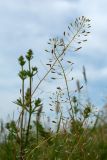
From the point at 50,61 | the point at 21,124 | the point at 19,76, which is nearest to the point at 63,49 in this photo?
the point at 50,61

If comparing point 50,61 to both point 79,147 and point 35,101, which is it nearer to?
point 35,101

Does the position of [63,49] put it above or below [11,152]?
above

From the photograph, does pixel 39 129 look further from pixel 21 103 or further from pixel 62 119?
pixel 21 103

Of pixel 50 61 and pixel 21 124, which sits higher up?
pixel 50 61

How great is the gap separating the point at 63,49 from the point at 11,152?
101 centimetres

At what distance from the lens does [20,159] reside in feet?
9.85

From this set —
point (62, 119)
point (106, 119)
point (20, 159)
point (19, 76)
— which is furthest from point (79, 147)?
point (106, 119)

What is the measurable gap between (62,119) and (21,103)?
1.39 feet

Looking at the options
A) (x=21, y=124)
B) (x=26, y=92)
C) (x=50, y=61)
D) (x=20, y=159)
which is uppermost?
(x=50, y=61)

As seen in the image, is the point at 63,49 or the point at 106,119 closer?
the point at 63,49

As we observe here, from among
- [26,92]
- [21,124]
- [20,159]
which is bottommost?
[20,159]

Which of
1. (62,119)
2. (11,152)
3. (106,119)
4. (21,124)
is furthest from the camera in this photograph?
(106,119)

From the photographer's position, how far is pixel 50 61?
3033mm

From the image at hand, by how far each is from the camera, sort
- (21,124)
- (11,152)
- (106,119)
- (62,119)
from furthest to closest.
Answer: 1. (106,119)
2. (11,152)
3. (62,119)
4. (21,124)
